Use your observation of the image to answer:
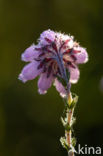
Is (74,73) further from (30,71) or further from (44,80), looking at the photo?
(30,71)

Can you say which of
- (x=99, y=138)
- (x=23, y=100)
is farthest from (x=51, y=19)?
(x=99, y=138)

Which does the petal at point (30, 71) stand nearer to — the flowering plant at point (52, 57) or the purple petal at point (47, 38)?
the flowering plant at point (52, 57)

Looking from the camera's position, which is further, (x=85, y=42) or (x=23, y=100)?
(x=85, y=42)

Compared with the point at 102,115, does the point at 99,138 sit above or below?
below

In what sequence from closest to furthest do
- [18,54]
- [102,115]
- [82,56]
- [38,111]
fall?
[82,56]
[102,115]
[38,111]
[18,54]

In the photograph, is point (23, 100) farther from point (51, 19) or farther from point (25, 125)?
point (51, 19)

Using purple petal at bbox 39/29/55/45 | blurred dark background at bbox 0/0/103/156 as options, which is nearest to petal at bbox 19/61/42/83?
purple petal at bbox 39/29/55/45

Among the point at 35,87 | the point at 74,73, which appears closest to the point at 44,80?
the point at 74,73

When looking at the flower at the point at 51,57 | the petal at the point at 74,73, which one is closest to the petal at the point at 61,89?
the flower at the point at 51,57
